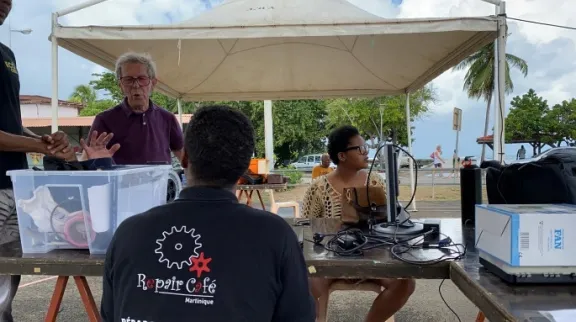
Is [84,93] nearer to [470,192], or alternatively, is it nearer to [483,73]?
[483,73]

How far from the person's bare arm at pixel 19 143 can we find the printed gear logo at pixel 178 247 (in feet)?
3.70

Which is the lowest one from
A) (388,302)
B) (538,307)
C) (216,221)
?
(388,302)

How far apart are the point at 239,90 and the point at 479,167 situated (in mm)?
4333

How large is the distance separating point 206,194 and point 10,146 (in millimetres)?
1286

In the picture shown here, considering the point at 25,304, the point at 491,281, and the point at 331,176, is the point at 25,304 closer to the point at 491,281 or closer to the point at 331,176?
the point at 331,176

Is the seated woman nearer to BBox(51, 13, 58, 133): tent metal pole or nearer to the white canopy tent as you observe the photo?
the white canopy tent

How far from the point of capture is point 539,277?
1210 mm

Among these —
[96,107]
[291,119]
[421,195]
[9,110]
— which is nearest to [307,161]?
[291,119]

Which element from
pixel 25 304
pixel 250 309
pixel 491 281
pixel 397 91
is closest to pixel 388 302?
pixel 491 281

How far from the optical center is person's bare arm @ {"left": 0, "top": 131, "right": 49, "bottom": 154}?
1.77 m

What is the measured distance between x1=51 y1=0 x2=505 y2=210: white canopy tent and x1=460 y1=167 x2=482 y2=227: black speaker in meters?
1.27

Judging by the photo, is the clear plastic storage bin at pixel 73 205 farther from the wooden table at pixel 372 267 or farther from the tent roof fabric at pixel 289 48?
the tent roof fabric at pixel 289 48

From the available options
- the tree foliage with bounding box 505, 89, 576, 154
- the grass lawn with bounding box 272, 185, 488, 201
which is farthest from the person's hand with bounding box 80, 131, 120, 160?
the tree foliage with bounding box 505, 89, 576, 154

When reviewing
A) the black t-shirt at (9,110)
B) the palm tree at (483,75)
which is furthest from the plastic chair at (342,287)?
the palm tree at (483,75)
